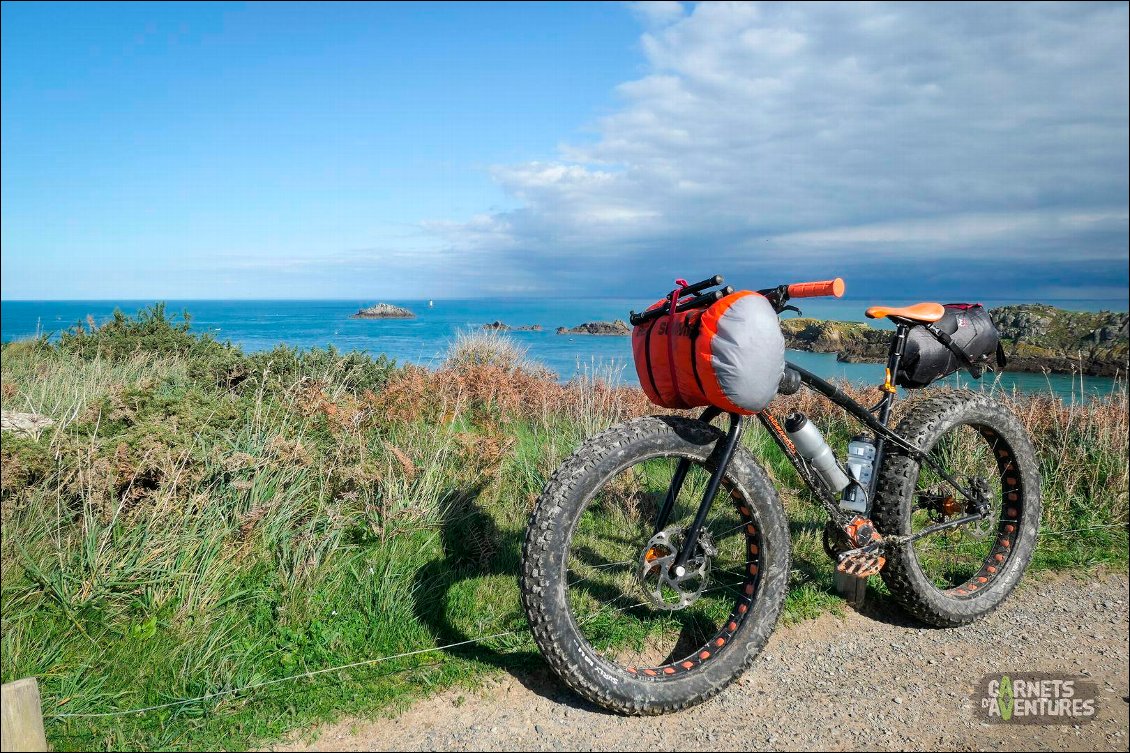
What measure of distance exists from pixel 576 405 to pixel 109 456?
15.1 feet

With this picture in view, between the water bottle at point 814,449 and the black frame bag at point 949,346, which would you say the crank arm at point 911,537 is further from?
the black frame bag at point 949,346

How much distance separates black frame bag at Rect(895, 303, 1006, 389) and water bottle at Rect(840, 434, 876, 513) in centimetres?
41

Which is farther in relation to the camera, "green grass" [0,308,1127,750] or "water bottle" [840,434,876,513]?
"water bottle" [840,434,876,513]

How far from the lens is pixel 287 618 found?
346 cm

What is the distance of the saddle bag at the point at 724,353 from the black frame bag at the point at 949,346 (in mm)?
1374

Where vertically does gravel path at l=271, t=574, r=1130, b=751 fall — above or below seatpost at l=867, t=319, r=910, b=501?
below

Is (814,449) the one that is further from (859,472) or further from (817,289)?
(817,289)

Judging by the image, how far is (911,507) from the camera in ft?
13.0

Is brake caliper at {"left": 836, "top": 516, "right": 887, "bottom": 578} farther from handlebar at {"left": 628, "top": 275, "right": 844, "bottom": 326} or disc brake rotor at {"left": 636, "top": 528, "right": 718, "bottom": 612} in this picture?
handlebar at {"left": 628, "top": 275, "right": 844, "bottom": 326}

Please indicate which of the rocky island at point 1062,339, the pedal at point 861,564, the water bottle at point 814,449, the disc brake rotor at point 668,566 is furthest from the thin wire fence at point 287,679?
the rocky island at point 1062,339

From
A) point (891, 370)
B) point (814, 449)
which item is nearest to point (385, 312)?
point (891, 370)

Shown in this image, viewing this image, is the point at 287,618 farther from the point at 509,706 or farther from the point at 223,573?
the point at 509,706

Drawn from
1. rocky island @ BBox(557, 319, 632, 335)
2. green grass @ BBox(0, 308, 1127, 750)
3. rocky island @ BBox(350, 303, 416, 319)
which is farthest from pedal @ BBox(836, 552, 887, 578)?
rocky island @ BBox(557, 319, 632, 335)

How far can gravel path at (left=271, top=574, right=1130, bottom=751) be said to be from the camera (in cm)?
290
